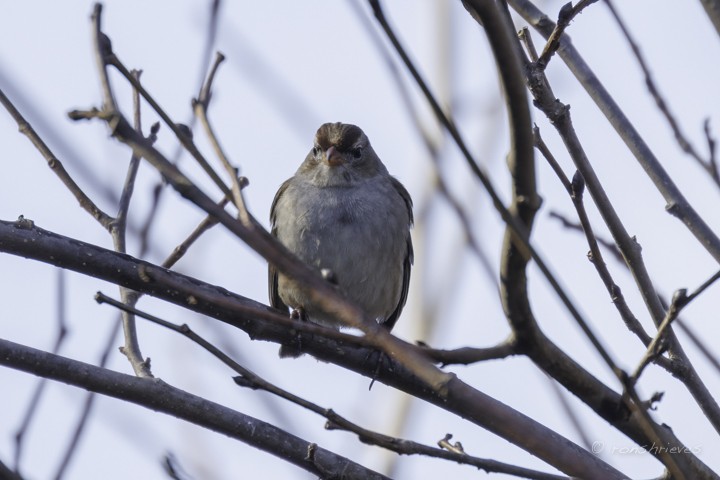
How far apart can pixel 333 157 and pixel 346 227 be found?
75cm

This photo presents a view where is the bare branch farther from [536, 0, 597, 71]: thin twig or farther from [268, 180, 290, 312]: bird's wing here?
[268, 180, 290, 312]: bird's wing

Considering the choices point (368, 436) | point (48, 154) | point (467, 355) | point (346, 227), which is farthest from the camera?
point (346, 227)

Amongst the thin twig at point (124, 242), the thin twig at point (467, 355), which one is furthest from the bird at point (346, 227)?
the thin twig at point (467, 355)

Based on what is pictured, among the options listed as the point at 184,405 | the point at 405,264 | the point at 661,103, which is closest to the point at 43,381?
the point at 184,405

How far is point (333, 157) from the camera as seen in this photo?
21.0 ft

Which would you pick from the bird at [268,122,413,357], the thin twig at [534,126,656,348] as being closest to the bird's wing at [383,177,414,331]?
Result: the bird at [268,122,413,357]

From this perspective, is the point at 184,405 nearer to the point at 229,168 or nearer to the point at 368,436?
the point at 368,436

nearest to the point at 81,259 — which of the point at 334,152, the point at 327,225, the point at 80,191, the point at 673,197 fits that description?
the point at 80,191

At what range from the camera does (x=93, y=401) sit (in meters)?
3.24

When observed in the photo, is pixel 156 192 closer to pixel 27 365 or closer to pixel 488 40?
pixel 27 365

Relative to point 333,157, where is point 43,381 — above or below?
below

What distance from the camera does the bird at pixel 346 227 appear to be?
5758 millimetres

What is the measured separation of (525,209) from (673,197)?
5.52 ft

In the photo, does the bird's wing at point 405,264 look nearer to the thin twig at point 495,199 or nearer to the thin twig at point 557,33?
the thin twig at point 557,33
